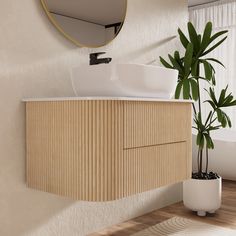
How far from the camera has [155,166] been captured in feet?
6.66

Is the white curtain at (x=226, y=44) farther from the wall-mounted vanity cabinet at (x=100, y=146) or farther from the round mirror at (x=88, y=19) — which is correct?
the wall-mounted vanity cabinet at (x=100, y=146)

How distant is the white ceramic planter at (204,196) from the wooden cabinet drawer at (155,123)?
648mm

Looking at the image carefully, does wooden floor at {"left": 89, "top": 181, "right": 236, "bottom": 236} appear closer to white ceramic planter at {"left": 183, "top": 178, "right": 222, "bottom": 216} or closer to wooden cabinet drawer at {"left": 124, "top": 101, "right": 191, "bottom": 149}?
white ceramic planter at {"left": 183, "top": 178, "right": 222, "bottom": 216}

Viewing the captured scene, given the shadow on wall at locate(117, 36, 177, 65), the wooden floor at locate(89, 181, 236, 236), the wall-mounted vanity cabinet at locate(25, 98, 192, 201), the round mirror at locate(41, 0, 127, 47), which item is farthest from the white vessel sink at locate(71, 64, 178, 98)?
the wooden floor at locate(89, 181, 236, 236)

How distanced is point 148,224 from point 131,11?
1.57m

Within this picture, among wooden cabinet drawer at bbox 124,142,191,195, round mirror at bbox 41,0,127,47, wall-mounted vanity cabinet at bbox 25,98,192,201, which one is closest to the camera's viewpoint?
wall-mounted vanity cabinet at bbox 25,98,192,201

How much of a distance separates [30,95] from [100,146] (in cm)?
58

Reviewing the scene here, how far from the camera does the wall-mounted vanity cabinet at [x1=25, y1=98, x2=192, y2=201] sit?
1764 millimetres

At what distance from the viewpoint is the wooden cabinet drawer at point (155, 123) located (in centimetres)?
185

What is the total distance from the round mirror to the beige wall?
53mm

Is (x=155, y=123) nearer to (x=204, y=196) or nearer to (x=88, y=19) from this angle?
(x=88, y=19)

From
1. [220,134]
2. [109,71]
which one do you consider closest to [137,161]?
[109,71]

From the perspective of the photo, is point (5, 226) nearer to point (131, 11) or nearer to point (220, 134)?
point (131, 11)

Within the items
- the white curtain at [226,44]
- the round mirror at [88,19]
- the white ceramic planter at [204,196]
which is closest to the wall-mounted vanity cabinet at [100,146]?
the round mirror at [88,19]
